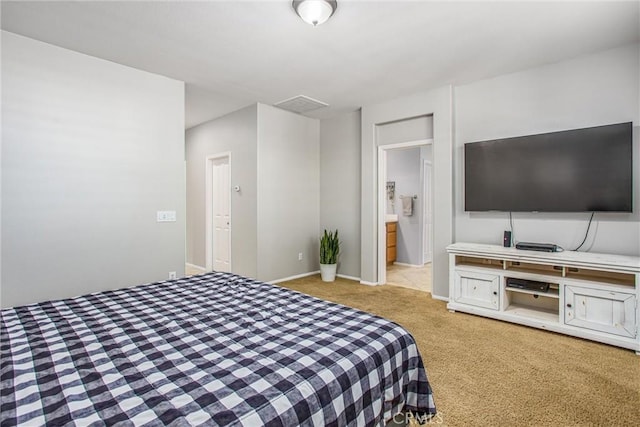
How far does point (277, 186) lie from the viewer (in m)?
4.70

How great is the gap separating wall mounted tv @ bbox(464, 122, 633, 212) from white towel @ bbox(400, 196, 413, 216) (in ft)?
7.99

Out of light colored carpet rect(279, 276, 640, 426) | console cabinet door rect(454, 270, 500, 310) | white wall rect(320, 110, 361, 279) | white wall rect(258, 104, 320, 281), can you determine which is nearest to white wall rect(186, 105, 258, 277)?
white wall rect(258, 104, 320, 281)

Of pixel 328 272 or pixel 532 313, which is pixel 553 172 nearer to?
pixel 532 313

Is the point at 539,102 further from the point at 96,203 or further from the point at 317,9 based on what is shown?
the point at 96,203

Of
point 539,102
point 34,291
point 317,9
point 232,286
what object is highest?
point 317,9

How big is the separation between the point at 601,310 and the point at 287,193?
3.76m

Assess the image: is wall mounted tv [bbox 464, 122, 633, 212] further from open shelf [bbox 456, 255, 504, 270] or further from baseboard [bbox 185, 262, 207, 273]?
baseboard [bbox 185, 262, 207, 273]

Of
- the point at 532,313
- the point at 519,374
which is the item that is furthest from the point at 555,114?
the point at 519,374

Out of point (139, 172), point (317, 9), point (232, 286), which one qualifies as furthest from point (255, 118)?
point (232, 286)

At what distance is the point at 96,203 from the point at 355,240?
3.31 meters

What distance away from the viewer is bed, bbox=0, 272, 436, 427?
89cm

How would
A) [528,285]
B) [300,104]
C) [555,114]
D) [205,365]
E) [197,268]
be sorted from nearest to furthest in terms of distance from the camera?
[205,365], [528,285], [555,114], [300,104], [197,268]

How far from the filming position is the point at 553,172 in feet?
10.1

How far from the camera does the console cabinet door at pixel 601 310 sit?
2498mm
